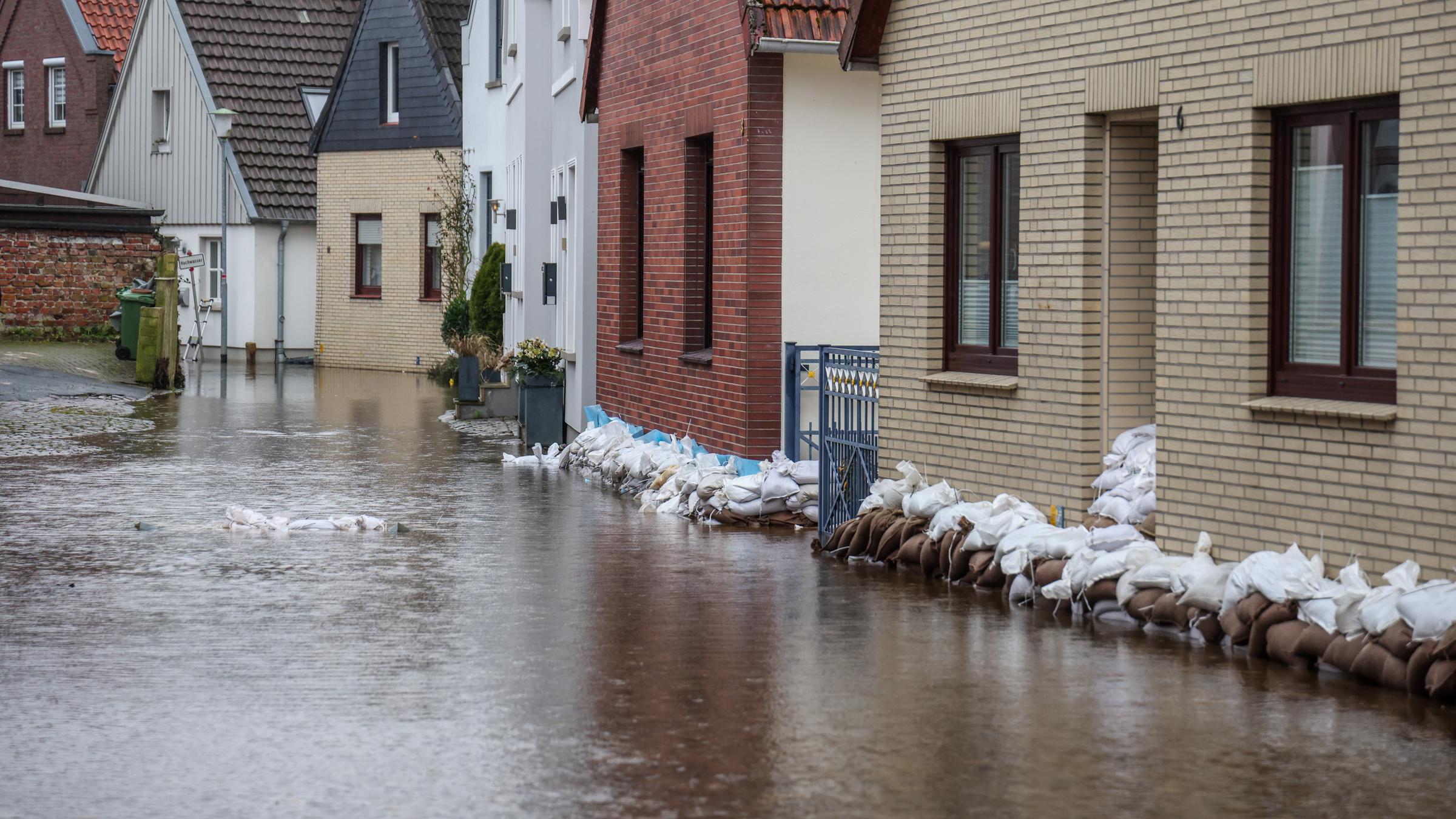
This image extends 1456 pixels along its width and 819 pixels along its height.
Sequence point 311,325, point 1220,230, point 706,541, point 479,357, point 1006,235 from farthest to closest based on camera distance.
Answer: point 311,325 → point 479,357 → point 706,541 → point 1006,235 → point 1220,230

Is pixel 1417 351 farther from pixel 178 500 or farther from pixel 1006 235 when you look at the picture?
pixel 178 500

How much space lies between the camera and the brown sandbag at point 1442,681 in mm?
7969

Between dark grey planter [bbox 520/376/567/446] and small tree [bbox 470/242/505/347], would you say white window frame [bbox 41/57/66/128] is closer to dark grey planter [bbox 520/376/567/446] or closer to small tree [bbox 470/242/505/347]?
small tree [bbox 470/242/505/347]

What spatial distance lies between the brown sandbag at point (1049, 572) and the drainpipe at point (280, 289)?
3190 centimetres

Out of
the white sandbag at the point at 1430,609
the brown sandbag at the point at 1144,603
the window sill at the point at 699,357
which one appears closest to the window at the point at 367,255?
the window sill at the point at 699,357

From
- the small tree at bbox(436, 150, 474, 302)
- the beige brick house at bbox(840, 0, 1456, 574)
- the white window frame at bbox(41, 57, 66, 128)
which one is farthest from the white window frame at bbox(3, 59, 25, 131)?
the beige brick house at bbox(840, 0, 1456, 574)

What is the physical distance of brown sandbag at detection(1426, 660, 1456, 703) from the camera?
7.97 m

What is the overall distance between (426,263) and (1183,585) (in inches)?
1174

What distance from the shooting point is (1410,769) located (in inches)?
277

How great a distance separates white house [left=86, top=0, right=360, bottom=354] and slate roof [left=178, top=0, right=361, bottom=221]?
3cm

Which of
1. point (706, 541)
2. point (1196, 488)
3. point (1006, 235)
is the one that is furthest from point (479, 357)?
point (1196, 488)

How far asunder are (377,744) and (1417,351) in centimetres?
480

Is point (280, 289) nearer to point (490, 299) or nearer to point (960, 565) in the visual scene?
point (490, 299)

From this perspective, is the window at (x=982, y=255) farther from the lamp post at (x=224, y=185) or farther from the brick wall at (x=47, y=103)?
the brick wall at (x=47, y=103)
